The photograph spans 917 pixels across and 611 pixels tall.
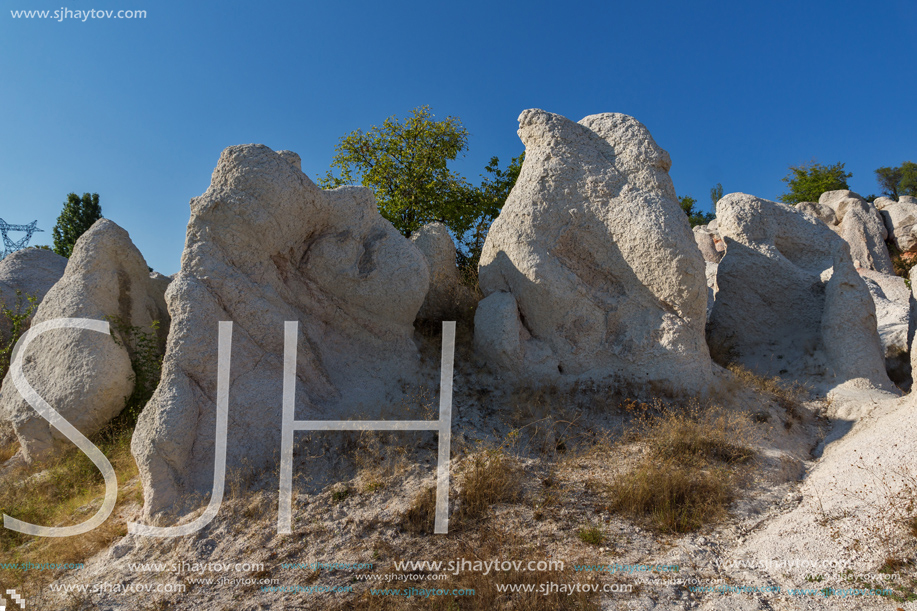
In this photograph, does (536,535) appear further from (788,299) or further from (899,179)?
(899,179)

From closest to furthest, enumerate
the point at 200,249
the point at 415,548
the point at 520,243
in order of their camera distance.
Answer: the point at 415,548
the point at 200,249
the point at 520,243

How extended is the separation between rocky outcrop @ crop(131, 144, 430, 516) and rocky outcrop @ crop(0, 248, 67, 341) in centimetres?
489

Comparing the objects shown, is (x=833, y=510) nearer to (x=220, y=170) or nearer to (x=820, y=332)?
(x=820, y=332)

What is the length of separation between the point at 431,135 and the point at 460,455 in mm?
11031

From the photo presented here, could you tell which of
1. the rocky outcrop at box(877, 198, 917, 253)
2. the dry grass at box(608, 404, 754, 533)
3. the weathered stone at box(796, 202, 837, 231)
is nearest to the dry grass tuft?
the dry grass at box(608, 404, 754, 533)

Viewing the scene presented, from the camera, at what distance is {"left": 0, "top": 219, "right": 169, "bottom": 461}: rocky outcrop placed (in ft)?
19.7

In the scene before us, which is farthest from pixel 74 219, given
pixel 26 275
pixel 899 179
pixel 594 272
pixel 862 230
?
pixel 899 179

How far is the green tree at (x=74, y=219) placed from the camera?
21.3 meters

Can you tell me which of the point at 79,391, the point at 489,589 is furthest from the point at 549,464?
the point at 79,391

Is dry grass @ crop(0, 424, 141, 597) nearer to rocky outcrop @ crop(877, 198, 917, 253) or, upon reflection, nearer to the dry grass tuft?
the dry grass tuft

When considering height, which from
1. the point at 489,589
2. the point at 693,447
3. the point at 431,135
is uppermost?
the point at 431,135

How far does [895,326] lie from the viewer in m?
8.66

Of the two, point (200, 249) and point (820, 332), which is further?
point (820, 332)

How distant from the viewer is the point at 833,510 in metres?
4.28
